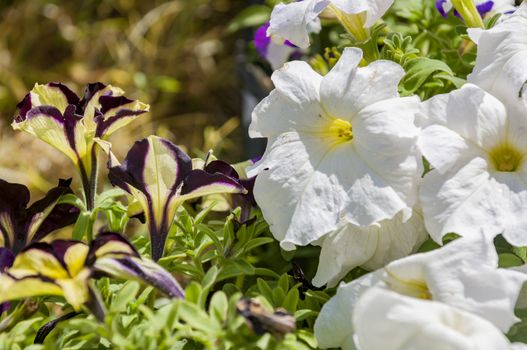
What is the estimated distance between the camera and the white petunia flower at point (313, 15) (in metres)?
0.93

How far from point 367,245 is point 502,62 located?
26cm

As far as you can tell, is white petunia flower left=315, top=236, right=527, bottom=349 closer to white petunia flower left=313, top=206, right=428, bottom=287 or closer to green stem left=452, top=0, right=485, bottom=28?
white petunia flower left=313, top=206, right=428, bottom=287

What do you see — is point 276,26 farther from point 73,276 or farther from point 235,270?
point 73,276

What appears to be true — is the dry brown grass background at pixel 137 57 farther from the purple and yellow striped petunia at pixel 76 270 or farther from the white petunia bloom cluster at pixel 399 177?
the purple and yellow striped petunia at pixel 76 270

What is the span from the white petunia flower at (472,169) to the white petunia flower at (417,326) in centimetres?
12

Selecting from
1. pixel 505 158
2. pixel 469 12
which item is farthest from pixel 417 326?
pixel 469 12

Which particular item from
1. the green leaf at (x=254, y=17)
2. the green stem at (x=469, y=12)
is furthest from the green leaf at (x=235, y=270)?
the green leaf at (x=254, y=17)

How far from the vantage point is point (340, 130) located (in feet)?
3.06

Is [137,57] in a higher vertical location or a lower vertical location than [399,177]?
lower

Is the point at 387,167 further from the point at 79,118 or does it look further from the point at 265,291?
the point at 79,118

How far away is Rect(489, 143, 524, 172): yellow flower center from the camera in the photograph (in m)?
0.88

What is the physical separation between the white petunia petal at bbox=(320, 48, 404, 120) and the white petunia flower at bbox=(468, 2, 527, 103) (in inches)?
4.0

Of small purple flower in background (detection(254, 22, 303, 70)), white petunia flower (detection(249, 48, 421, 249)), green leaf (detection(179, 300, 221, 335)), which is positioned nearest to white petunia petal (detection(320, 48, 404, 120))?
white petunia flower (detection(249, 48, 421, 249))

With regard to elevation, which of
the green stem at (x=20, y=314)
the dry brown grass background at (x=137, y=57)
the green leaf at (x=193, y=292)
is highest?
the green stem at (x=20, y=314)
